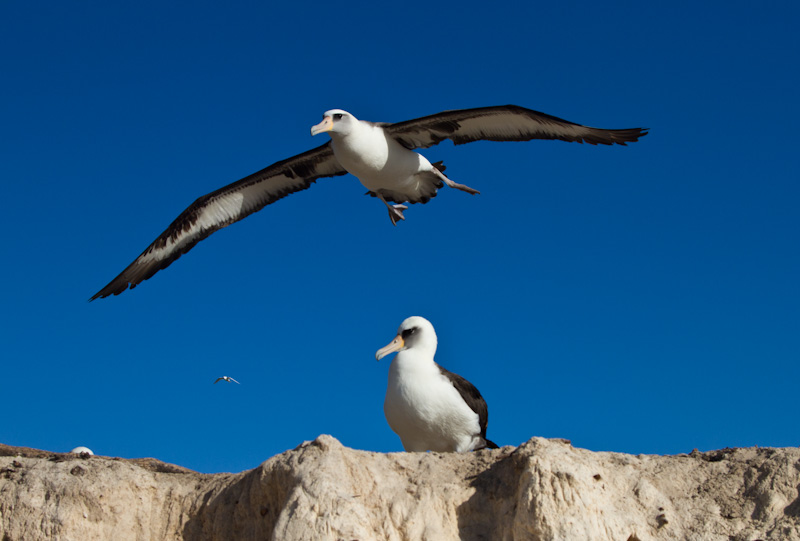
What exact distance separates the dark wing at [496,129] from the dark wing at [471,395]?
16.8 feet

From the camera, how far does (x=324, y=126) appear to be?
50.0 feet

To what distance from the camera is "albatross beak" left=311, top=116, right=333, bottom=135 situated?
15.0 m

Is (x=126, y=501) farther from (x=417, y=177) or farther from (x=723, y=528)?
(x=417, y=177)

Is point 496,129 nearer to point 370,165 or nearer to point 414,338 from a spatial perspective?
point 370,165

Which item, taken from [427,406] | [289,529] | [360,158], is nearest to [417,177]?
[360,158]

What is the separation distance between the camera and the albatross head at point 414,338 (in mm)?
11617

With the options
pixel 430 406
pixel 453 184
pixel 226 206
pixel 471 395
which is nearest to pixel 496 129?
pixel 453 184

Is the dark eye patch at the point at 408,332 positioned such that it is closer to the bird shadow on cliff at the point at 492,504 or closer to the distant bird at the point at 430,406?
the distant bird at the point at 430,406

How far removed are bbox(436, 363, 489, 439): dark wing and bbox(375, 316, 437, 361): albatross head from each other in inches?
13.1

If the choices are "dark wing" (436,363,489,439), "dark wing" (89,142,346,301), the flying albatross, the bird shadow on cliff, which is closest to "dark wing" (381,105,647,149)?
the flying albatross

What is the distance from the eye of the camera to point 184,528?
29.2 ft

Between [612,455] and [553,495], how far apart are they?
1.38m

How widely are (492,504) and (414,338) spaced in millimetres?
3839

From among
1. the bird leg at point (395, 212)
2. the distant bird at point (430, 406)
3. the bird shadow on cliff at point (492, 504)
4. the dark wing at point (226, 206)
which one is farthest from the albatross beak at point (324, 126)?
the bird shadow on cliff at point (492, 504)
